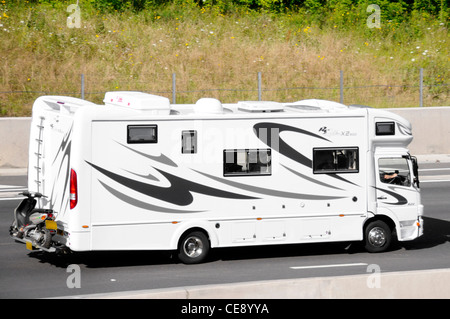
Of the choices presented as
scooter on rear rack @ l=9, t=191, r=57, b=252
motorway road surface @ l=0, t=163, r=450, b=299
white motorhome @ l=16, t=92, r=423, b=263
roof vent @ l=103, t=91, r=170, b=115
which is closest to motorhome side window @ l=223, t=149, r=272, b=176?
white motorhome @ l=16, t=92, r=423, b=263

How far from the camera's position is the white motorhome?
1330cm

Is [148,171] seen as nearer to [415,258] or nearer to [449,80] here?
[415,258]

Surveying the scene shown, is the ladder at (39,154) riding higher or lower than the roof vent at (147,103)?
lower

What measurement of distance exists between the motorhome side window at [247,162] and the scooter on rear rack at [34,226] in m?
3.03

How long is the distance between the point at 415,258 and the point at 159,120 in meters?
5.18

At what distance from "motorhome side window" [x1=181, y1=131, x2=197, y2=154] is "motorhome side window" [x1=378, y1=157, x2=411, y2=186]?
3447 mm

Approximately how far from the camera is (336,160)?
14547 millimetres

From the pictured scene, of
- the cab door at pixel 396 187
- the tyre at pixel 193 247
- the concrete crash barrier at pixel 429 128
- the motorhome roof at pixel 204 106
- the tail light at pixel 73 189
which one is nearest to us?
the tail light at pixel 73 189

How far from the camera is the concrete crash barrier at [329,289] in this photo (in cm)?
871

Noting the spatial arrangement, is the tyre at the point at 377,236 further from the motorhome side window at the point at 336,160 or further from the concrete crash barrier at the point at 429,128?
the concrete crash barrier at the point at 429,128

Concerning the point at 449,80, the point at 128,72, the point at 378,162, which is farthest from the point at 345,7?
the point at 378,162

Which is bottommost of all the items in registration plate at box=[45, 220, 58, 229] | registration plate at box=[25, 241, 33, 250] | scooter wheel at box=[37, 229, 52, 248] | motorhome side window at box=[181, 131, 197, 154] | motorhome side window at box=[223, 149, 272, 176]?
registration plate at box=[25, 241, 33, 250]

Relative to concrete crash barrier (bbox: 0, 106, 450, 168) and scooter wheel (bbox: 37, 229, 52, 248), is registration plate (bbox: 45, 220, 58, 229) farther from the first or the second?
concrete crash barrier (bbox: 0, 106, 450, 168)

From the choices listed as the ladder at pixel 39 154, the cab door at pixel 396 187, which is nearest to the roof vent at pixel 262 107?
the cab door at pixel 396 187
